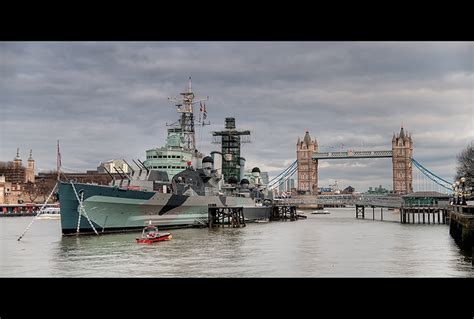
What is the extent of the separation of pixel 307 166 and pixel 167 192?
121136 mm

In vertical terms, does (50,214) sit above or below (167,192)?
below

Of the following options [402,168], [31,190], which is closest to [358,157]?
[402,168]

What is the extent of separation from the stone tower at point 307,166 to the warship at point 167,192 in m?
91.1

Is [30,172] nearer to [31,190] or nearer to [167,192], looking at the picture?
[31,190]

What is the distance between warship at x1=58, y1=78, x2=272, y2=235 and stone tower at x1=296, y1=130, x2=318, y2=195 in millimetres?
91100

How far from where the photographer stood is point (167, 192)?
3759 centimetres

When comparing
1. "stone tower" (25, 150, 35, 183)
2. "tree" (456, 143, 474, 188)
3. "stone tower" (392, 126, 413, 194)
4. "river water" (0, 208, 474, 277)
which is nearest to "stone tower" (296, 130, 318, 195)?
"stone tower" (392, 126, 413, 194)

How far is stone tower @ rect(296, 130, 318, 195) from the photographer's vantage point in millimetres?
152875

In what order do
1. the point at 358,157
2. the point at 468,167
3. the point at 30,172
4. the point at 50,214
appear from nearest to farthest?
the point at 468,167 → the point at 50,214 → the point at 30,172 → the point at 358,157

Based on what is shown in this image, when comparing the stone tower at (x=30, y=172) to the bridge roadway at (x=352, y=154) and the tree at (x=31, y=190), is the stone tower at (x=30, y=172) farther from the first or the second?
the bridge roadway at (x=352, y=154)

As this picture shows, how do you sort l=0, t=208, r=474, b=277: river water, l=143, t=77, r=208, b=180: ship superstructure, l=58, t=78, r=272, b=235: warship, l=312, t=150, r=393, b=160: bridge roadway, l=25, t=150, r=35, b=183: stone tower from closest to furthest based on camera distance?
l=0, t=208, r=474, b=277: river water < l=58, t=78, r=272, b=235: warship < l=143, t=77, r=208, b=180: ship superstructure < l=25, t=150, r=35, b=183: stone tower < l=312, t=150, r=393, b=160: bridge roadway

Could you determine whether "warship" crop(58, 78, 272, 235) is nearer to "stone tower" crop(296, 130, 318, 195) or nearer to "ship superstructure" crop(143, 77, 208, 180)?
"ship superstructure" crop(143, 77, 208, 180)
